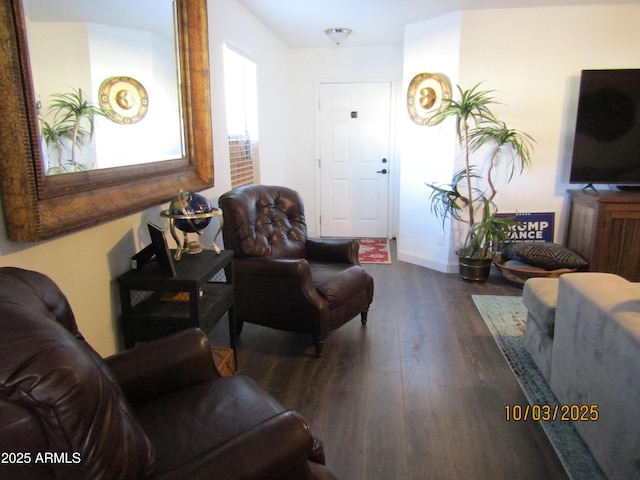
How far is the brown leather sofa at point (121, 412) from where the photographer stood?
0.87 m

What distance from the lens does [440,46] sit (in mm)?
4277

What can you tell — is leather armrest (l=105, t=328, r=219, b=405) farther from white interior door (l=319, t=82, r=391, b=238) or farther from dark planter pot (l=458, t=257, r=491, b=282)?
white interior door (l=319, t=82, r=391, b=238)

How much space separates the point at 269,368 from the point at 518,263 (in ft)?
8.50

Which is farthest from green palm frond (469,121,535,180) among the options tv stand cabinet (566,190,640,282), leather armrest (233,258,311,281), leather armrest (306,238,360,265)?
leather armrest (233,258,311,281)

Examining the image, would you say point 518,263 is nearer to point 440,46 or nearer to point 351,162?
point 440,46

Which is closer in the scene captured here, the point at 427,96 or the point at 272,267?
the point at 272,267

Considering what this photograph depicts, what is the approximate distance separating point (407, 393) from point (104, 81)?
2.06 metres

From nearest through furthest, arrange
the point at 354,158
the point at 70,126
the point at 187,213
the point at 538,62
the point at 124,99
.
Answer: the point at 70,126 → the point at 124,99 → the point at 187,213 → the point at 538,62 → the point at 354,158

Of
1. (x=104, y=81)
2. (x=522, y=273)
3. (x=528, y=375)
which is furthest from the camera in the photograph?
(x=522, y=273)

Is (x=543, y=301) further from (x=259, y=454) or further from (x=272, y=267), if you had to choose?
(x=259, y=454)

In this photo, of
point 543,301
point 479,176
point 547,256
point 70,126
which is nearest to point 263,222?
point 70,126

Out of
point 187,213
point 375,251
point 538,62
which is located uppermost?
point 538,62

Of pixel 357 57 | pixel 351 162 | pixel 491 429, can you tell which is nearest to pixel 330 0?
pixel 357 57

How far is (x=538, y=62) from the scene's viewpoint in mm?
4109
